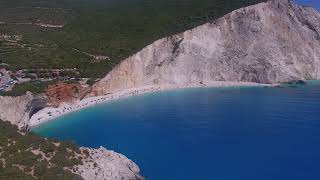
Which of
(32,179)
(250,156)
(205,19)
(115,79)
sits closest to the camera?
(32,179)

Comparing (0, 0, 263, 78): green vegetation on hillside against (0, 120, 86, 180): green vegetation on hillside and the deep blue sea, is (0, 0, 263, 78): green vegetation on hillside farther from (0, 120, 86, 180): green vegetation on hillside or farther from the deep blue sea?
(0, 120, 86, 180): green vegetation on hillside

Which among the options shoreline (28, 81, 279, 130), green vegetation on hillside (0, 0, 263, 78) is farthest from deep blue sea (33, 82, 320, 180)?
green vegetation on hillside (0, 0, 263, 78)

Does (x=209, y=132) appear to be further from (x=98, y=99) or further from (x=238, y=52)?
(x=238, y=52)

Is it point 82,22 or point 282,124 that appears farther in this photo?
point 82,22

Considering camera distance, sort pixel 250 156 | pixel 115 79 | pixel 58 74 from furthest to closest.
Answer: pixel 115 79
pixel 58 74
pixel 250 156

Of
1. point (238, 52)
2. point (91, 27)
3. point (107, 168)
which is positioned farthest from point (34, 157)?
point (238, 52)

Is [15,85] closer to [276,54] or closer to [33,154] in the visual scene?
[33,154]

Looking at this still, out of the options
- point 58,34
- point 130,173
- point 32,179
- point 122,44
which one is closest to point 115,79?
point 122,44

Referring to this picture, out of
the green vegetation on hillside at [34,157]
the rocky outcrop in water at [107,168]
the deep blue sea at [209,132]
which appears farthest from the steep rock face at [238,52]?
the green vegetation on hillside at [34,157]
